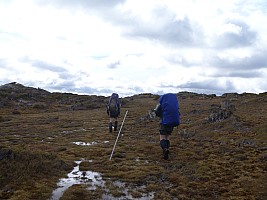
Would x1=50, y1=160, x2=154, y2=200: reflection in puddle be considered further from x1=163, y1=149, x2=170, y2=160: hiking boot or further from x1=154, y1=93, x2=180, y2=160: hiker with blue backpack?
x1=154, y1=93, x2=180, y2=160: hiker with blue backpack

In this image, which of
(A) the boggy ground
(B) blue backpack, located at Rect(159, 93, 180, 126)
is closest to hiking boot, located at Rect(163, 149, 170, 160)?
(A) the boggy ground

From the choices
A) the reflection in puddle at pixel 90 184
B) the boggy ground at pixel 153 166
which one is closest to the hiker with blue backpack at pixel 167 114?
the boggy ground at pixel 153 166

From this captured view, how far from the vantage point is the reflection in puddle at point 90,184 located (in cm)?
1131

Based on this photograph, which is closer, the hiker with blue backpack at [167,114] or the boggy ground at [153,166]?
the boggy ground at [153,166]

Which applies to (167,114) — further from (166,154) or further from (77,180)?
(77,180)

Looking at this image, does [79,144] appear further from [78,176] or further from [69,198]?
[69,198]

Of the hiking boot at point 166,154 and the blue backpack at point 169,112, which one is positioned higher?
the blue backpack at point 169,112

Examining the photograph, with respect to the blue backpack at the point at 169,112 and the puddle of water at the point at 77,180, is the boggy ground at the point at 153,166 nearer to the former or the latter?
the puddle of water at the point at 77,180

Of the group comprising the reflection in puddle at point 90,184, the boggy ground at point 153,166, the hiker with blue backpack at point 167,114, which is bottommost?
the reflection in puddle at point 90,184

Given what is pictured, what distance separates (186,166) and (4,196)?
341 inches

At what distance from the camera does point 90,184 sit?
40.8 ft

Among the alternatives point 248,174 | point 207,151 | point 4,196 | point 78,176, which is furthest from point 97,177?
point 207,151

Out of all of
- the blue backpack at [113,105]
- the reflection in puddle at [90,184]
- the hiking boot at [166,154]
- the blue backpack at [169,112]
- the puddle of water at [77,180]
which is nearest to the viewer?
the reflection in puddle at [90,184]

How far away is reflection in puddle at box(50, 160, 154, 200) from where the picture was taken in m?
11.3
